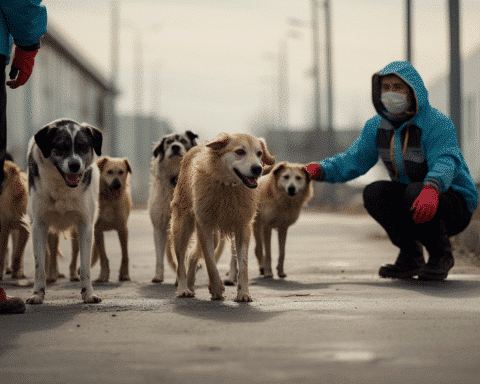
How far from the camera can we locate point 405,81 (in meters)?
6.58

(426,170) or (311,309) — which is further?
(426,170)

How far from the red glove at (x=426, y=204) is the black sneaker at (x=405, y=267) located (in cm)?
76

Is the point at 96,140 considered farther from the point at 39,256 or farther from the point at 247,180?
the point at 247,180

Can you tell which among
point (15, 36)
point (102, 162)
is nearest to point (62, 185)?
point (15, 36)

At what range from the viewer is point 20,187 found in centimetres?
771

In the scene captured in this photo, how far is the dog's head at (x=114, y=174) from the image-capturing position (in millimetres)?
7770

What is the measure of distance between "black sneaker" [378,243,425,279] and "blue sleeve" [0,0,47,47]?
13.1ft

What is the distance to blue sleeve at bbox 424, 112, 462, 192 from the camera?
616 centimetres

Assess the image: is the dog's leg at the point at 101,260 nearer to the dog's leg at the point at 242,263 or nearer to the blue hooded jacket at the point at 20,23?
the dog's leg at the point at 242,263

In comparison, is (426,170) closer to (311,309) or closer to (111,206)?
(311,309)

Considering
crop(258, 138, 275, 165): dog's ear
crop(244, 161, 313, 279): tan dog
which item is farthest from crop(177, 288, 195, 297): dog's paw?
crop(244, 161, 313, 279): tan dog

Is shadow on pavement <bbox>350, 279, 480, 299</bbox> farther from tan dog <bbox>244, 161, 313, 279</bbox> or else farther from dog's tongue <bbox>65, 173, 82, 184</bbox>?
dog's tongue <bbox>65, 173, 82, 184</bbox>

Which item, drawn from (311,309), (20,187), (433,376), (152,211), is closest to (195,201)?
(311,309)

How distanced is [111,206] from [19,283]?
1.38 m
